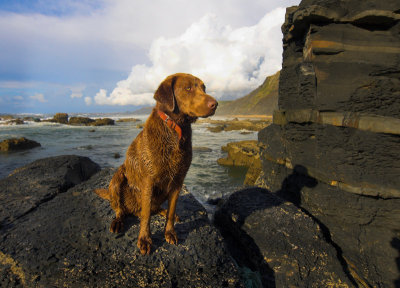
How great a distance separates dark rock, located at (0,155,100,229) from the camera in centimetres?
350

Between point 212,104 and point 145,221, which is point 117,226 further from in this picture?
point 212,104

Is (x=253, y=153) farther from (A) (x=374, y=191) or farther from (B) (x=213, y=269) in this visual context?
(B) (x=213, y=269)

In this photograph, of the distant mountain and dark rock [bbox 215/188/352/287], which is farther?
the distant mountain

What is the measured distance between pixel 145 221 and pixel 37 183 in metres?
3.31

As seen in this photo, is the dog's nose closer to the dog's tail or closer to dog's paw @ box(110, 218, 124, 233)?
dog's paw @ box(110, 218, 124, 233)

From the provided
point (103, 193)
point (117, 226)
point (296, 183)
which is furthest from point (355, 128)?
point (103, 193)

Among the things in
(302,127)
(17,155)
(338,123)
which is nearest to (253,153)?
(302,127)

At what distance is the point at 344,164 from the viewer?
3.46 meters

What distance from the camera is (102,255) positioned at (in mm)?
2602

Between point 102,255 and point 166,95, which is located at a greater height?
point 166,95

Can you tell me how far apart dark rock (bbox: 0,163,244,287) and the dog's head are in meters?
1.78

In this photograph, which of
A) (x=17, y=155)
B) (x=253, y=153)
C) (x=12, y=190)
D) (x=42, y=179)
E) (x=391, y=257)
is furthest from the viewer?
(x=17, y=155)

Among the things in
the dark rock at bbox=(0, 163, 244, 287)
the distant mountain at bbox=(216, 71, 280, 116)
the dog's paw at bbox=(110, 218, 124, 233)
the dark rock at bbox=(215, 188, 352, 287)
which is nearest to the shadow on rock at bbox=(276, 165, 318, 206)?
the dark rock at bbox=(215, 188, 352, 287)

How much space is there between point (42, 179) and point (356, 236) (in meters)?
6.13
